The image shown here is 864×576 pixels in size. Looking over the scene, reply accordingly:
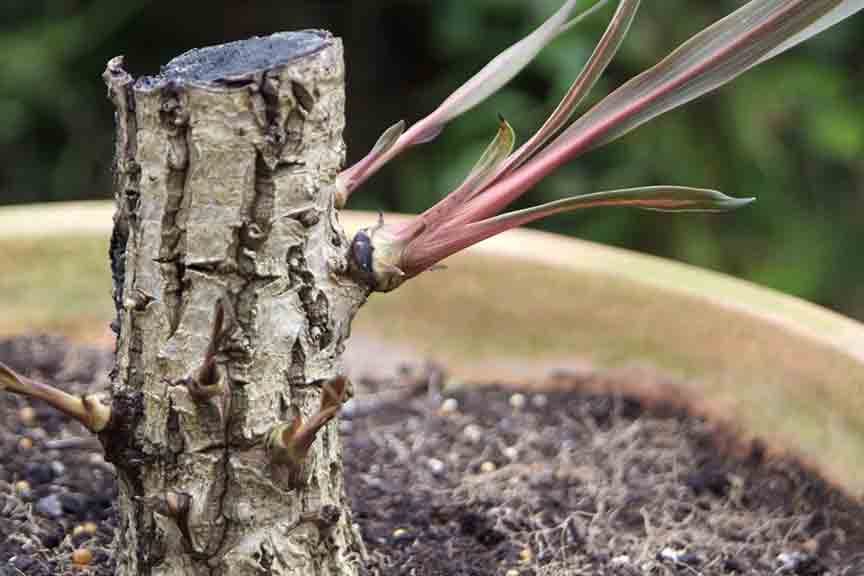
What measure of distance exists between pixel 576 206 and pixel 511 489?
0.39 meters

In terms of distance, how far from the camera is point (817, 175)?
1.96 meters

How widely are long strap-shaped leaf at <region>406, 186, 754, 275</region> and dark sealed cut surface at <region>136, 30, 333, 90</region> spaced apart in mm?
128

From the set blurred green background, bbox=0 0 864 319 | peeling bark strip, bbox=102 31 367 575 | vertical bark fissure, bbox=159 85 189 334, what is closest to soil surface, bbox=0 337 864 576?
peeling bark strip, bbox=102 31 367 575

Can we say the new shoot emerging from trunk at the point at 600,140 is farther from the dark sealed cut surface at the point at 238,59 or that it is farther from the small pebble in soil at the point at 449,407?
the small pebble in soil at the point at 449,407

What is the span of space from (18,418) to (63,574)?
0.31 meters

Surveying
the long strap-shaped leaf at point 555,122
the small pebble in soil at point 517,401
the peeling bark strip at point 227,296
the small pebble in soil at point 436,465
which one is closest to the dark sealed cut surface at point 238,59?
the peeling bark strip at point 227,296

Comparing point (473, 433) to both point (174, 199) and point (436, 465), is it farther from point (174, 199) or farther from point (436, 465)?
point (174, 199)

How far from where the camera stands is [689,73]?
63 cm

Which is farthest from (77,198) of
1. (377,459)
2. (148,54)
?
(377,459)

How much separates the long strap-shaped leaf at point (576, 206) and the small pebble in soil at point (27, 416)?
565 mm

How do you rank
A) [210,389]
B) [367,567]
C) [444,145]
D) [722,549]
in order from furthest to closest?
[444,145] → [722,549] → [367,567] → [210,389]

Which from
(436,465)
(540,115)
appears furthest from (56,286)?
(540,115)

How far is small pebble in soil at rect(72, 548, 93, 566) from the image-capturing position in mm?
798

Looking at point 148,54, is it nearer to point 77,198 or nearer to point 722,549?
point 77,198
